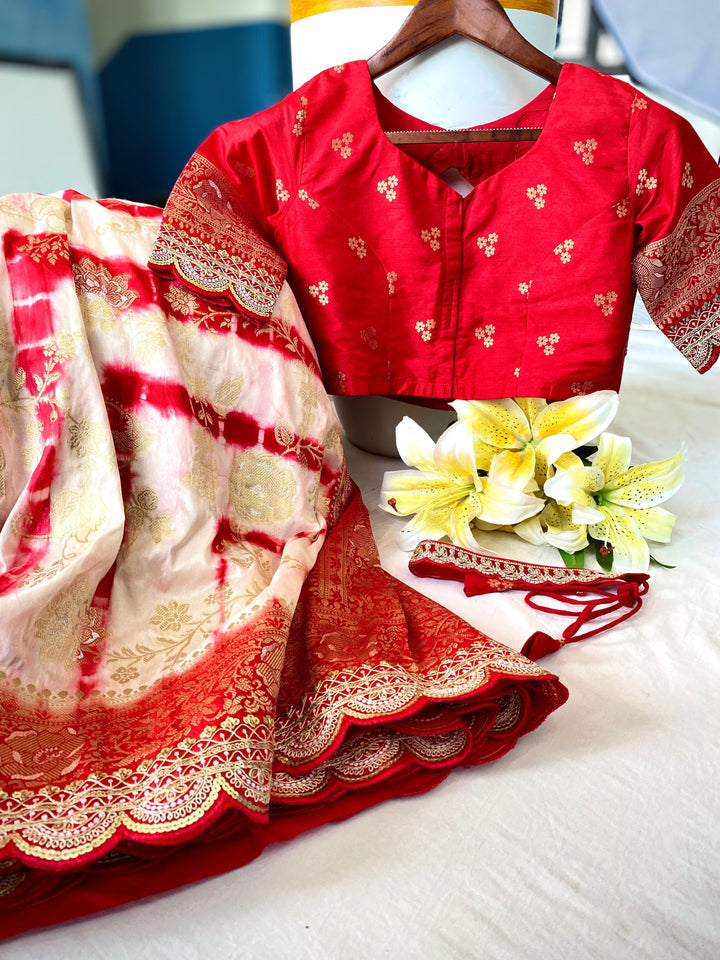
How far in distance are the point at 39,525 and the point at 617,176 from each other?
810mm

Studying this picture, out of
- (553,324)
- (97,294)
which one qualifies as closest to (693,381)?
(553,324)

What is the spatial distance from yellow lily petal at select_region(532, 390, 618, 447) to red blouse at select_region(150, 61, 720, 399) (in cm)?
11

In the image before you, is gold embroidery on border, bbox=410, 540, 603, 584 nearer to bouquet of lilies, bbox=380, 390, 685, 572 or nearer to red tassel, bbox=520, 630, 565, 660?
bouquet of lilies, bbox=380, 390, 685, 572

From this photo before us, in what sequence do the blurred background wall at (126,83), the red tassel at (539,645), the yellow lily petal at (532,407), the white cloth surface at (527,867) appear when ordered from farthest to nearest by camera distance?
the blurred background wall at (126,83) → the yellow lily petal at (532,407) → the red tassel at (539,645) → the white cloth surface at (527,867)

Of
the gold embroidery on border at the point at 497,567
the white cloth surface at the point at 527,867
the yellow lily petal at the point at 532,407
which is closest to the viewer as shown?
the white cloth surface at the point at 527,867

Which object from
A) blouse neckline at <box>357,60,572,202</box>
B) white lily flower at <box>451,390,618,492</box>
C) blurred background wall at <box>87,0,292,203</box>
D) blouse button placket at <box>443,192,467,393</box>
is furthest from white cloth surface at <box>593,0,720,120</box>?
white lily flower at <box>451,390,618,492</box>

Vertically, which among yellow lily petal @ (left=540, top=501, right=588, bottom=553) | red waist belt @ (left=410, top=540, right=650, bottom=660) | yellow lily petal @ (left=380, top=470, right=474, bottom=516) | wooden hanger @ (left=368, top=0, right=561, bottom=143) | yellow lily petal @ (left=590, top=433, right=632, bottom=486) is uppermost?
wooden hanger @ (left=368, top=0, right=561, bottom=143)

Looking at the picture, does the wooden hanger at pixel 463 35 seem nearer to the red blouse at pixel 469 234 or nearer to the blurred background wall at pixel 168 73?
the red blouse at pixel 469 234

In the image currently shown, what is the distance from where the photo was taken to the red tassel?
0.76 m

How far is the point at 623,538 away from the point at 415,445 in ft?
0.91

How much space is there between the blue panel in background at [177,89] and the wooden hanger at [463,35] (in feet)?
3.43

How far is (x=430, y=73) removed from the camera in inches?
41.5

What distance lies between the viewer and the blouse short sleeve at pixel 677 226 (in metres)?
0.97

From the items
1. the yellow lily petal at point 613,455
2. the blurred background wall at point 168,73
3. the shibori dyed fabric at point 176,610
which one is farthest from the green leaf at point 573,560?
the blurred background wall at point 168,73
